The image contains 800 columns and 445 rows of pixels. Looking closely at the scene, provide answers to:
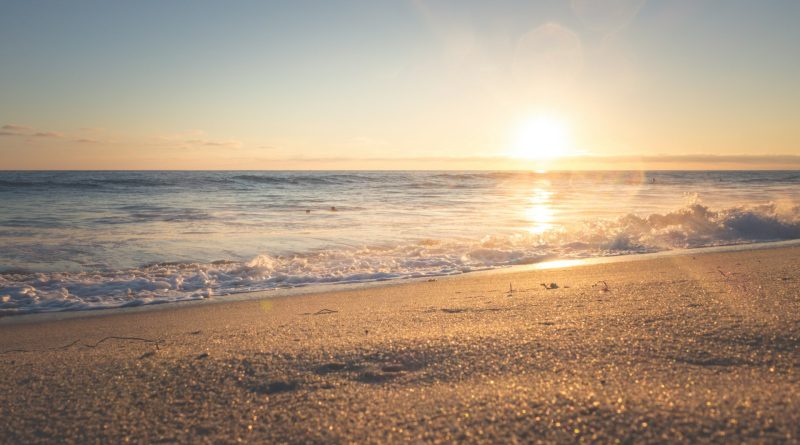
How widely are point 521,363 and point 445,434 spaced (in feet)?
2.46

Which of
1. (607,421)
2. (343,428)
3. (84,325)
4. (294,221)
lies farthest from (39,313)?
(294,221)

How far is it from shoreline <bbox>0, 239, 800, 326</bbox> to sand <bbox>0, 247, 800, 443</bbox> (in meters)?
1.23

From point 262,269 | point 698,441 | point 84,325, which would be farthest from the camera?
point 262,269

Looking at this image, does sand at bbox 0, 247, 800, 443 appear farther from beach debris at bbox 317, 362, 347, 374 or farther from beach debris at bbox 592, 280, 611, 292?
beach debris at bbox 592, 280, 611, 292

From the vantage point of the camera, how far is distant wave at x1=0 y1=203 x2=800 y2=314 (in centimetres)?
554

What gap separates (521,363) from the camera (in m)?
2.14

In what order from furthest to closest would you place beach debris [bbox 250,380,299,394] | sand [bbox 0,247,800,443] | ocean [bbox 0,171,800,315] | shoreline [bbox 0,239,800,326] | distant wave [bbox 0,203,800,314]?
ocean [bbox 0,171,800,315] < distant wave [bbox 0,203,800,314] < shoreline [bbox 0,239,800,326] < beach debris [bbox 250,380,299,394] < sand [bbox 0,247,800,443]

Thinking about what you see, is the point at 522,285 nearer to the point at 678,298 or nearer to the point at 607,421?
the point at 678,298

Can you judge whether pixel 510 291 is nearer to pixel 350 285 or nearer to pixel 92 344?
pixel 350 285

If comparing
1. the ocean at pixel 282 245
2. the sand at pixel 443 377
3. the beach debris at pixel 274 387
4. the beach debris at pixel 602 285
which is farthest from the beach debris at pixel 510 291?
the beach debris at pixel 274 387

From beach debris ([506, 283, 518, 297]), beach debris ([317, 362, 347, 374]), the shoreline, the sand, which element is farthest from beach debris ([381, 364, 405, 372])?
the shoreline

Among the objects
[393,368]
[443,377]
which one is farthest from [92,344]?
[443,377]

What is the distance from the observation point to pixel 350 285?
5.95 m

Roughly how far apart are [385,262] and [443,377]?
17.0ft
